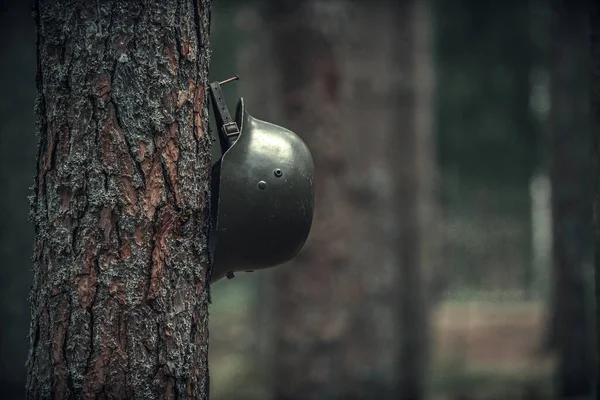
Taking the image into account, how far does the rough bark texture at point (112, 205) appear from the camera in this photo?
2396 mm

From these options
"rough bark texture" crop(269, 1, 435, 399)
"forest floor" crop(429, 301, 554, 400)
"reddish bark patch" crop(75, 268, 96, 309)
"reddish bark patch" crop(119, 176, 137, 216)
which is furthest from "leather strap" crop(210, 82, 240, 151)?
"forest floor" crop(429, 301, 554, 400)

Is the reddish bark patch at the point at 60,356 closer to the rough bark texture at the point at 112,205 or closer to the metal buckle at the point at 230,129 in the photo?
the rough bark texture at the point at 112,205

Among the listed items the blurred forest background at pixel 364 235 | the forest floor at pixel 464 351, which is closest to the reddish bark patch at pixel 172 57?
the blurred forest background at pixel 364 235

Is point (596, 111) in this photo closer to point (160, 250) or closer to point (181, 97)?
point (181, 97)

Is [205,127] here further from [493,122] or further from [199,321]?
[493,122]

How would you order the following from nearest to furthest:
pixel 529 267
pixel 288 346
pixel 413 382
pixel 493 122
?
pixel 288 346 < pixel 413 382 < pixel 529 267 < pixel 493 122

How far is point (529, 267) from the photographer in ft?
52.8

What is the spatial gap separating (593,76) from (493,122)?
1379 centimetres

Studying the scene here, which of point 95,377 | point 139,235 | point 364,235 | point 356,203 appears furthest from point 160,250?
point 364,235

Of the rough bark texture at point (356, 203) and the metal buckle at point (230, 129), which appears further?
the rough bark texture at point (356, 203)

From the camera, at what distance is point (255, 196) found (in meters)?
2.57

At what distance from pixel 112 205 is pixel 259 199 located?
47 cm

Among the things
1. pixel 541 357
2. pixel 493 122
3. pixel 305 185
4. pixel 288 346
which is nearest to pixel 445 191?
pixel 493 122

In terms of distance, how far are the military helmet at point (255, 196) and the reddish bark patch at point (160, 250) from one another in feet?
0.55
